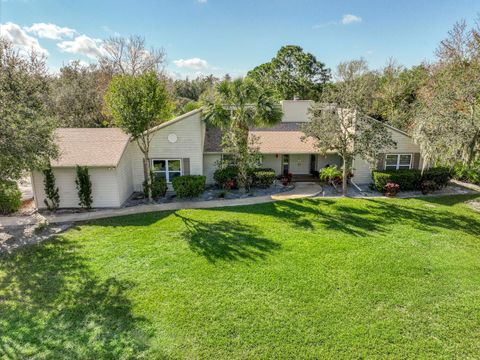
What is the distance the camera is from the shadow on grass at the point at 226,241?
10.0 m

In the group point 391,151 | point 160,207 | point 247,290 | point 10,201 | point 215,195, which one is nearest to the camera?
point 247,290

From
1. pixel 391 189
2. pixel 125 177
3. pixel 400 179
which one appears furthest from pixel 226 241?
pixel 400 179

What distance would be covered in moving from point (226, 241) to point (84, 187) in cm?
834

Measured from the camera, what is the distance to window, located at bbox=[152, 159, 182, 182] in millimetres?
17625

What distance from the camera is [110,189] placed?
15016 millimetres

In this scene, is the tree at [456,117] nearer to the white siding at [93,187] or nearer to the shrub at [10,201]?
the white siding at [93,187]

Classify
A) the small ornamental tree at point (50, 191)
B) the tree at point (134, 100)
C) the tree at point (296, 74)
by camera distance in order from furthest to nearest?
the tree at point (296, 74), the small ornamental tree at point (50, 191), the tree at point (134, 100)

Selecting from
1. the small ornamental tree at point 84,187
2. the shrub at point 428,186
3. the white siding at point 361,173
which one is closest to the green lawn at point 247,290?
the small ornamental tree at point 84,187

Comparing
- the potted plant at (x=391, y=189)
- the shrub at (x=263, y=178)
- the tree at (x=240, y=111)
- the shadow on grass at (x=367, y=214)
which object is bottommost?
the shadow on grass at (x=367, y=214)

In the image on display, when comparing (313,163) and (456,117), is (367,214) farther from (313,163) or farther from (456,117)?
(313,163)

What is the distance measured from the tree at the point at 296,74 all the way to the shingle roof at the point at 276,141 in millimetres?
29601

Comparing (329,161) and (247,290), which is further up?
(329,161)

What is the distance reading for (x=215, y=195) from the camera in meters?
17.2

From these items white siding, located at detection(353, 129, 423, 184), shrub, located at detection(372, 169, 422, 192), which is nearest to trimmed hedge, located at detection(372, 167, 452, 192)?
shrub, located at detection(372, 169, 422, 192)
